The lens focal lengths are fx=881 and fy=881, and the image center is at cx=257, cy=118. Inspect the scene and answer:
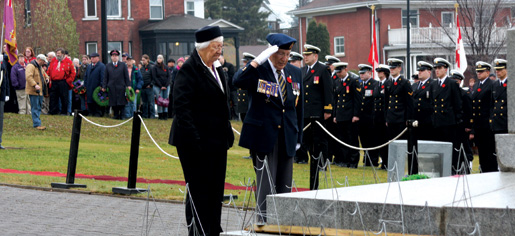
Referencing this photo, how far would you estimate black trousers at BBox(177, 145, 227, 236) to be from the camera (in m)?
7.93

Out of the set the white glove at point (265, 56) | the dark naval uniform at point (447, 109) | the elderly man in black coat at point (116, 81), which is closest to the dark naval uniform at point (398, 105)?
the dark naval uniform at point (447, 109)

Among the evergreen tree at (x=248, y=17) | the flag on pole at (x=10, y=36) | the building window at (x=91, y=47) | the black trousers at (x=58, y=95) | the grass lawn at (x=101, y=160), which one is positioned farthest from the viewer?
the evergreen tree at (x=248, y=17)

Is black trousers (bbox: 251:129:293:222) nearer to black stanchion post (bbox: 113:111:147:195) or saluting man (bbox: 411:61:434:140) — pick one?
black stanchion post (bbox: 113:111:147:195)

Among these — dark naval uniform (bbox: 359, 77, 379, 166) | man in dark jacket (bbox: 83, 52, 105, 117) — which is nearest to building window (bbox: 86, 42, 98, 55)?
man in dark jacket (bbox: 83, 52, 105, 117)

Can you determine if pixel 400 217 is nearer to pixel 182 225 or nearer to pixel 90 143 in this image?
pixel 182 225

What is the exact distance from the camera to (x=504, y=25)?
50938 millimetres

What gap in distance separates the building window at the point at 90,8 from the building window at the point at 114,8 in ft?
3.76

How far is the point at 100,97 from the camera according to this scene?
89.6ft

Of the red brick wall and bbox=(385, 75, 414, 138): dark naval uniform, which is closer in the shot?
bbox=(385, 75, 414, 138): dark naval uniform

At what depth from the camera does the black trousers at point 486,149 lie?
17359 mm

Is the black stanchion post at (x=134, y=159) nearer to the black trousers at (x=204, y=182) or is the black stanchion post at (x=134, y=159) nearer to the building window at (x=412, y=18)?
the black trousers at (x=204, y=182)

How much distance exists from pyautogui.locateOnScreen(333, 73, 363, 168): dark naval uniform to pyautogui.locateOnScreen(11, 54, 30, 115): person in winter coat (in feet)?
32.4

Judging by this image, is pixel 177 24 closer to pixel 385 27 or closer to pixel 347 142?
pixel 385 27

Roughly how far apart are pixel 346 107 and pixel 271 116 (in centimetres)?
1114
